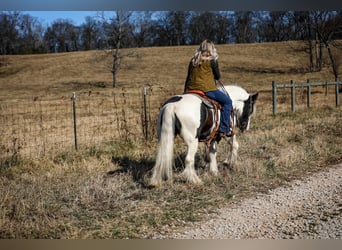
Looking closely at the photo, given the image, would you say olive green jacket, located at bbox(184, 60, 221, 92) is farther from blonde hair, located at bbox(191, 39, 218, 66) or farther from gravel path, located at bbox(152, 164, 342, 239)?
gravel path, located at bbox(152, 164, 342, 239)

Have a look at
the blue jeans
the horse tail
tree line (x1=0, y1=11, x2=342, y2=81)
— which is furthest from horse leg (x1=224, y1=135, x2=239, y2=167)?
tree line (x1=0, y1=11, x2=342, y2=81)

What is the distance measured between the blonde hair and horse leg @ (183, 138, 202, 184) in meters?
0.94

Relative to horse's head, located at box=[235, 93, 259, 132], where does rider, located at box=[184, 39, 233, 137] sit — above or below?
above

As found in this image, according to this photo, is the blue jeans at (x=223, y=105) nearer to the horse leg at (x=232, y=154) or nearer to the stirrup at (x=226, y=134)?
the stirrup at (x=226, y=134)

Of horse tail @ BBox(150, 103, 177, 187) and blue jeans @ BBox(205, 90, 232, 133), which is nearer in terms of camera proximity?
horse tail @ BBox(150, 103, 177, 187)

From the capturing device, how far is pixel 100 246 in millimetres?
3328

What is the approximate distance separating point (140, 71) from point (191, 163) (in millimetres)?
13233

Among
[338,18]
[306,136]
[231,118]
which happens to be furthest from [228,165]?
[338,18]

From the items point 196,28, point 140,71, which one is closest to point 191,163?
point 196,28

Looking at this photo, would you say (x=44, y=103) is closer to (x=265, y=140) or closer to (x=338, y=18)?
(x=265, y=140)

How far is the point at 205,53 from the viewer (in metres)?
4.37

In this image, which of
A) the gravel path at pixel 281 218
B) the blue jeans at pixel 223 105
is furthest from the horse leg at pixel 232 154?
the gravel path at pixel 281 218

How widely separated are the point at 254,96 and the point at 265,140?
174 centimetres

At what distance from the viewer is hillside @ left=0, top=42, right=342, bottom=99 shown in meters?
10.9
